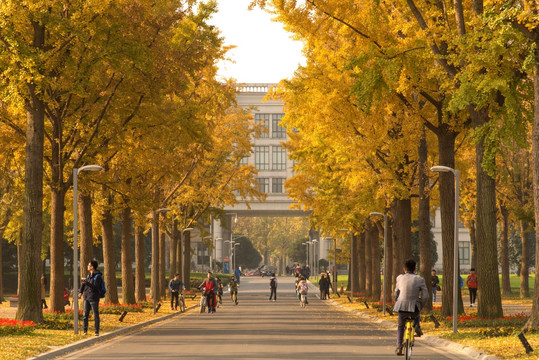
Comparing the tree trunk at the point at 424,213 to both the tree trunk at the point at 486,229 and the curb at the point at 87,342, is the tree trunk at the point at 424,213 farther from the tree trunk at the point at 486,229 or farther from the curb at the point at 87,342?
the curb at the point at 87,342

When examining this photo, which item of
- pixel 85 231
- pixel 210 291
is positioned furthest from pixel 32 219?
pixel 210 291

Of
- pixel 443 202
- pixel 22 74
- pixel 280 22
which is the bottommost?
pixel 443 202

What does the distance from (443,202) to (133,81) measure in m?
10.1

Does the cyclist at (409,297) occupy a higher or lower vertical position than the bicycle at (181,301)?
higher

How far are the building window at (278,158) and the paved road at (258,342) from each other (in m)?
96.0

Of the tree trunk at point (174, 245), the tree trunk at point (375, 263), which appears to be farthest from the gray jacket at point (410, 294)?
the tree trunk at point (174, 245)

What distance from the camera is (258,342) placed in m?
21.9

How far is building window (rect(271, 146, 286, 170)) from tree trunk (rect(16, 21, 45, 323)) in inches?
4069

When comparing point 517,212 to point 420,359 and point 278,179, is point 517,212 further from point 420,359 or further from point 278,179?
point 278,179

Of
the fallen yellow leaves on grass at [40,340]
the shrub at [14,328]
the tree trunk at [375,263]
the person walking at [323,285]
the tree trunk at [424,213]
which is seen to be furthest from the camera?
the person walking at [323,285]

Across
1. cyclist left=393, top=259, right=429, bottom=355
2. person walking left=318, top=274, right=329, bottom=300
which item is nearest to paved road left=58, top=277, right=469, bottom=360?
cyclist left=393, top=259, right=429, bottom=355

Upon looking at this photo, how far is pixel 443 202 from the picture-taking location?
27688mm

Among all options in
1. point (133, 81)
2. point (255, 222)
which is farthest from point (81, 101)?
point (255, 222)

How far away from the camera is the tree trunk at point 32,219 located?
2488 centimetres
